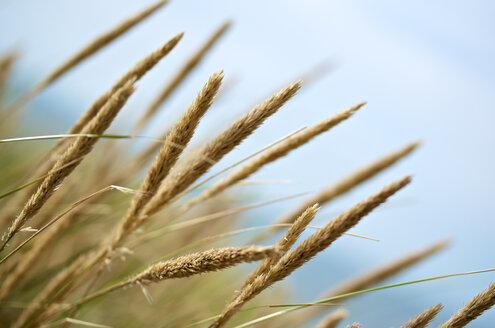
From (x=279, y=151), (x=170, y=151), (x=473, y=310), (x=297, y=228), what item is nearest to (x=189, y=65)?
(x=279, y=151)

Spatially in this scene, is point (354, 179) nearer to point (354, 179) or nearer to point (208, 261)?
point (354, 179)

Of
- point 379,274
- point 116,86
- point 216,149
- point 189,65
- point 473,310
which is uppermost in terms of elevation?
point 189,65

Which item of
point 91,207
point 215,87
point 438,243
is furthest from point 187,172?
point 438,243

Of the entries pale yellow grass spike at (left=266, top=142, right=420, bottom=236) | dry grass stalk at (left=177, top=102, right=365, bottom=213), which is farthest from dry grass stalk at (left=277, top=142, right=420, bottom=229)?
dry grass stalk at (left=177, top=102, right=365, bottom=213)

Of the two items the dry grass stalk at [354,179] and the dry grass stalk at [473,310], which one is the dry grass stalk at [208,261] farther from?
the dry grass stalk at [354,179]

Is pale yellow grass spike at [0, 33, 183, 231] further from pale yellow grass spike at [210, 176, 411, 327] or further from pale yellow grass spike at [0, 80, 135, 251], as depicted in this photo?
pale yellow grass spike at [210, 176, 411, 327]
